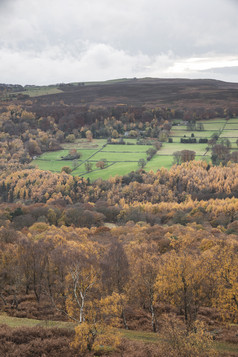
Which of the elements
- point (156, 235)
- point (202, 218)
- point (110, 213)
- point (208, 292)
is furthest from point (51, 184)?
point (208, 292)

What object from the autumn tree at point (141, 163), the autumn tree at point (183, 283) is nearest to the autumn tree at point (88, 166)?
the autumn tree at point (141, 163)

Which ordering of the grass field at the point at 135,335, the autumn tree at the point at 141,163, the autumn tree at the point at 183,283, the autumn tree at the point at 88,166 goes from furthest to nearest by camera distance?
the autumn tree at the point at 88,166
the autumn tree at the point at 141,163
the autumn tree at the point at 183,283
the grass field at the point at 135,335

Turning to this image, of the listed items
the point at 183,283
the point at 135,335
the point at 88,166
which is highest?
the point at 183,283

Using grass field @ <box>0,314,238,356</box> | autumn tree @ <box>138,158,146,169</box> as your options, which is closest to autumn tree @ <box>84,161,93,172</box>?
autumn tree @ <box>138,158,146,169</box>

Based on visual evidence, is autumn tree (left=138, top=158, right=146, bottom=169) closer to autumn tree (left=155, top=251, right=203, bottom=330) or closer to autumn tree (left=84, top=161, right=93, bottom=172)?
autumn tree (left=84, top=161, right=93, bottom=172)

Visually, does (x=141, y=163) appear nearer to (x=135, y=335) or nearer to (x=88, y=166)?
(x=88, y=166)

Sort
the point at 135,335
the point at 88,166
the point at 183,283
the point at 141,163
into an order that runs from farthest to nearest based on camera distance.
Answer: the point at 88,166 < the point at 141,163 < the point at 183,283 < the point at 135,335

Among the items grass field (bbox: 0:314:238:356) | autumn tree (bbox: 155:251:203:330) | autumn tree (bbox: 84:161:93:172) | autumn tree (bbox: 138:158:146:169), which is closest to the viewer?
grass field (bbox: 0:314:238:356)

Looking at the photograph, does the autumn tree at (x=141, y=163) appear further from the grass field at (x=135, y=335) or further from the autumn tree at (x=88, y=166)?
the grass field at (x=135, y=335)

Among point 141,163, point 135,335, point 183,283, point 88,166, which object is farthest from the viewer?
point 88,166

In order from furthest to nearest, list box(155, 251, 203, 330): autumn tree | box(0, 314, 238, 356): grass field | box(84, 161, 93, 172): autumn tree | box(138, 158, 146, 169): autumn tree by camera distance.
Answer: box(84, 161, 93, 172): autumn tree → box(138, 158, 146, 169): autumn tree → box(155, 251, 203, 330): autumn tree → box(0, 314, 238, 356): grass field

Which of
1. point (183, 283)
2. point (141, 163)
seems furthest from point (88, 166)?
point (183, 283)

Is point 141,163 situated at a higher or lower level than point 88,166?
higher
